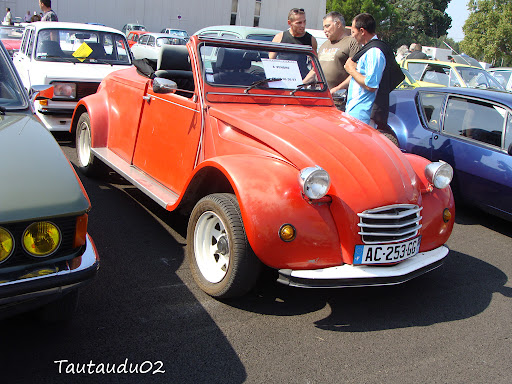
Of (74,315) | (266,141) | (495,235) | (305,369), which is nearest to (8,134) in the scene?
(74,315)

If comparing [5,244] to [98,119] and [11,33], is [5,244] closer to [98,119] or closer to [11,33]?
[98,119]

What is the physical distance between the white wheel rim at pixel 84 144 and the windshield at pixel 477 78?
28.6 ft

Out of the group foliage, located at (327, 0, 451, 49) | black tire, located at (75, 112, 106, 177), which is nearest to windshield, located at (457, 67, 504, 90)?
black tire, located at (75, 112, 106, 177)

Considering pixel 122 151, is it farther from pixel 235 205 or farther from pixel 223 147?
pixel 235 205

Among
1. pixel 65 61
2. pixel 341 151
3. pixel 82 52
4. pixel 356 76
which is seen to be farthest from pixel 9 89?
pixel 82 52

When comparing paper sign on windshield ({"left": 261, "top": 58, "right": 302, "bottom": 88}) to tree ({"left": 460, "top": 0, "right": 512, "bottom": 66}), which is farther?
tree ({"left": 460, "top": 0, "right": 512, "bottom": 66})

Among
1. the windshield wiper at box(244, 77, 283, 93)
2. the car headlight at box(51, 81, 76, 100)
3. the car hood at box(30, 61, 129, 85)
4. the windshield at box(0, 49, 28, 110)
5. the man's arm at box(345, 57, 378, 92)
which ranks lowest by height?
the car headlight at box(51, 81, 76, 100)

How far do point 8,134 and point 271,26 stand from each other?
51.9m

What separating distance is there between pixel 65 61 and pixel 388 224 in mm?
6219

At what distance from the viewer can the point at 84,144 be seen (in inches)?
234

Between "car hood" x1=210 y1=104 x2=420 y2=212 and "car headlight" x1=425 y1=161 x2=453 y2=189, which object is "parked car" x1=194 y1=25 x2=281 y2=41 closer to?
"car hood" x1=210 y1=104 x2=420 y2=212

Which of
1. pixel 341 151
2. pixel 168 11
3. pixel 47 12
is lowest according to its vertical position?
pixel 341 151

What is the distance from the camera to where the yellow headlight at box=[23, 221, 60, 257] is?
224 centimetres

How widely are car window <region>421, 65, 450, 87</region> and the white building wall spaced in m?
34.4
